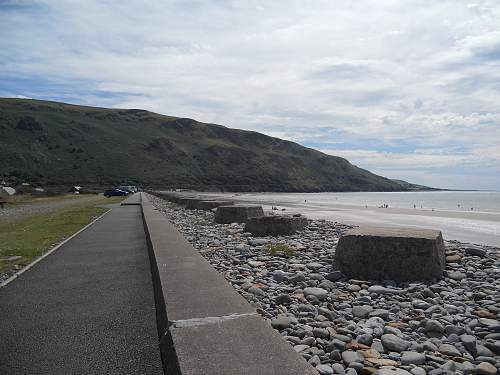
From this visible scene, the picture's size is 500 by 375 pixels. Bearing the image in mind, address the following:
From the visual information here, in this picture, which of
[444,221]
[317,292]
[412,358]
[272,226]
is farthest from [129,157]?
[412,358]

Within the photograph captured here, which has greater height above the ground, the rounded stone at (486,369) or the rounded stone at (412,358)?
the rounded stone at (486,369)

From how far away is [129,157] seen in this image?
429 ft

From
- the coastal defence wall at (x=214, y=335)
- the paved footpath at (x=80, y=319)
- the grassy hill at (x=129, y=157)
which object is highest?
the grassy hill at (x=129, y=157)

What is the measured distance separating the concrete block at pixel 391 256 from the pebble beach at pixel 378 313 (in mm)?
224

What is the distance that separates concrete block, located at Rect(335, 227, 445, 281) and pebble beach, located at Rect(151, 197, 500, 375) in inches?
8.8

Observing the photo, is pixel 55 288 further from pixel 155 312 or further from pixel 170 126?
pixel 170 126

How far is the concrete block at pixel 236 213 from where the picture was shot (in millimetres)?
17016

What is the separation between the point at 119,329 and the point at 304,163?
196m

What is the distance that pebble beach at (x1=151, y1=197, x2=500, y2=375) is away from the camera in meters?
3.79

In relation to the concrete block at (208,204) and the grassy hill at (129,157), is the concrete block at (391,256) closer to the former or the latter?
the concrete block at (208,204)

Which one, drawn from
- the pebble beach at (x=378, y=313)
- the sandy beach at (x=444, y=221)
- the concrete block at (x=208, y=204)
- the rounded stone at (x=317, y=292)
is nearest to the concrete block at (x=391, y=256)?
the pebble beach at (x=378, y=313)

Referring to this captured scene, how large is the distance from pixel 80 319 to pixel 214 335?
7.42ft

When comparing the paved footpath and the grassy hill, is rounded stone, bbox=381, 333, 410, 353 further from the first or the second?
the grassy hill

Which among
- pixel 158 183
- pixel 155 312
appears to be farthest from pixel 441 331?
pixel 158 183
